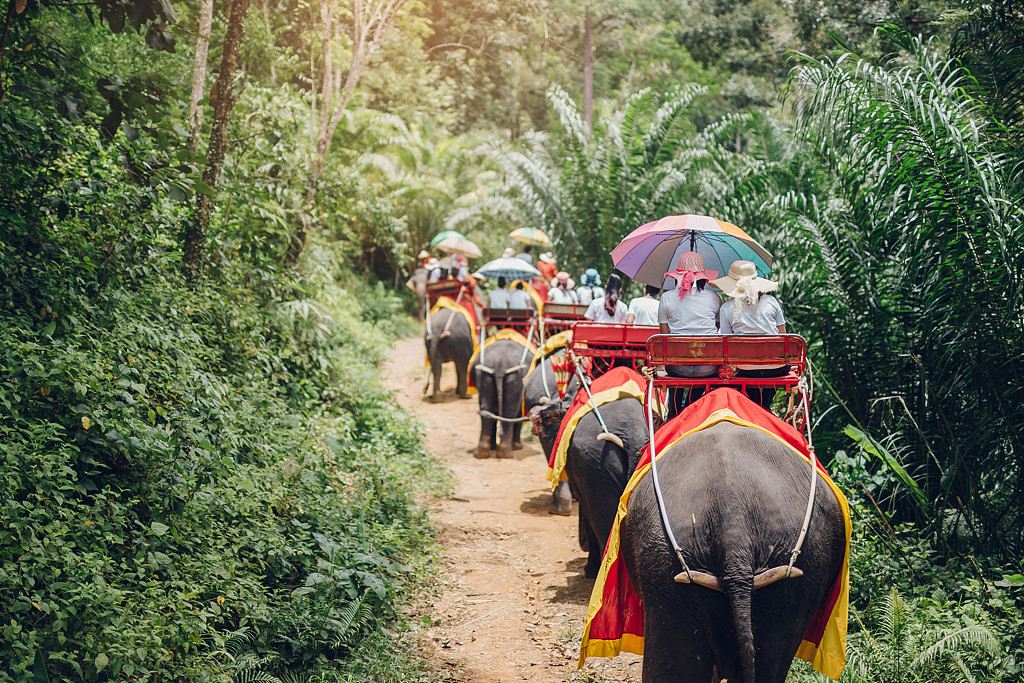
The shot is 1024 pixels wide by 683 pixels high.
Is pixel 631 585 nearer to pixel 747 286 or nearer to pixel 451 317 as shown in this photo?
pixel 747 286

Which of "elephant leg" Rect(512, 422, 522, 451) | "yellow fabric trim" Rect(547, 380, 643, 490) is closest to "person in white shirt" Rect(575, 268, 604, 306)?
"elephant leg" Rect(512, 422, 522, 451)

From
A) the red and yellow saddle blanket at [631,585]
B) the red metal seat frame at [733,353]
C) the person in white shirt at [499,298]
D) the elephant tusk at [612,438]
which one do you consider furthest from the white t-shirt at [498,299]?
the red and yellow saddle blanket at [631,585]

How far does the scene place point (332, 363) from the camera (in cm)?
1083

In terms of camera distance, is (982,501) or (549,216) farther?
(549,216)

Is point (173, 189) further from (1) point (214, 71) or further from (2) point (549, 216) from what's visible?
(2) point (549, 216)

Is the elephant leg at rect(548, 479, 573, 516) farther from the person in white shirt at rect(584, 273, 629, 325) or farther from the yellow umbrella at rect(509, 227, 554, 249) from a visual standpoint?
the yellow umbrella at rect(509, 227, 554, 249)

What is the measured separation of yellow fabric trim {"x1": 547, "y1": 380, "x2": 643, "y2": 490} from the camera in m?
6.34

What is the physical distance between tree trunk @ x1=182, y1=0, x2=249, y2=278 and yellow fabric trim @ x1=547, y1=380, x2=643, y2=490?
3981 millimetres

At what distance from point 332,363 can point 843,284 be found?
653cm

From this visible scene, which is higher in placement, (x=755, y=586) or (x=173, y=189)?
(x=173, y=189)

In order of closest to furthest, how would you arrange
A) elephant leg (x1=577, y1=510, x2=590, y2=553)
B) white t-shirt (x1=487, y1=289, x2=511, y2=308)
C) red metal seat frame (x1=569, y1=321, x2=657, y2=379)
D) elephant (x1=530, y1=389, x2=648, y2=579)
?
elephant (x1=530, y1=389, x2=648, y2=579), red metal seat frame (x1=569, y1=321, x2=657, y2=379), elephant leg (x1=577, y1=510, x2=590, y2=553), white t-shirt (x1=487, y1=289, x2=511, y2=308)

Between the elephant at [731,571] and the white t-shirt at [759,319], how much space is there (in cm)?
134

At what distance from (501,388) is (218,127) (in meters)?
4.97

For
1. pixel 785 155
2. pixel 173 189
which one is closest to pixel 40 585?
pixel 173 189
